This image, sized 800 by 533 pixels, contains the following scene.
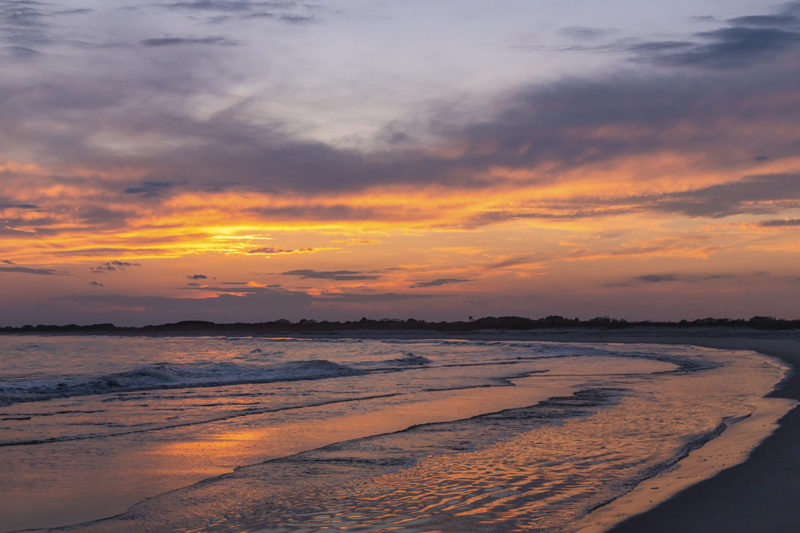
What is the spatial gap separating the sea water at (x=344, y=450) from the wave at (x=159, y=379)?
16 cm

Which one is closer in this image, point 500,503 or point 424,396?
point 500,503

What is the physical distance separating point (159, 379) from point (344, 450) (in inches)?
618

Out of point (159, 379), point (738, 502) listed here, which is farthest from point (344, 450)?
point (159, 379)

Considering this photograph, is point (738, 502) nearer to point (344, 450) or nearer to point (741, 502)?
point (741, 502)

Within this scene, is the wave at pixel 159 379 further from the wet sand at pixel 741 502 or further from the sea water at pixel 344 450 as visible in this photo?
the wet sand at pixel 741 502

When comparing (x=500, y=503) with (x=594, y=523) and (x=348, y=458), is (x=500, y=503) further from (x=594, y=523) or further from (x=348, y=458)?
(x=348, y=458)

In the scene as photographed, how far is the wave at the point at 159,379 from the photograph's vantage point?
1970cm

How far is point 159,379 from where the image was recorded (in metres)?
24.0

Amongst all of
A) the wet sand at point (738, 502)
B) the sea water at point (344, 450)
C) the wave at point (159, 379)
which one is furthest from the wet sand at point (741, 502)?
the wave at point (159, 379)

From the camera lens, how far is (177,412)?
1560cm

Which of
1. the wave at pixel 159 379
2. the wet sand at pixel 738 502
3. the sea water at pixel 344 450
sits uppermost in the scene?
the wet sand at pixel 738 502

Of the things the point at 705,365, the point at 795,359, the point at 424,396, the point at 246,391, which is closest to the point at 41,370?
the point at 246,391

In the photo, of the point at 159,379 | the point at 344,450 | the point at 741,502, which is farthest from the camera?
the point at 159,379

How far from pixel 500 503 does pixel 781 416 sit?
821cm
